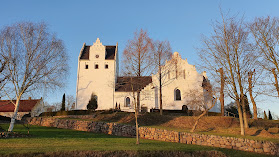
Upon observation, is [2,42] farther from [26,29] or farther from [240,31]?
[240,31]

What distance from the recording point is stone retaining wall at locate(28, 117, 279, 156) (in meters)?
14.0

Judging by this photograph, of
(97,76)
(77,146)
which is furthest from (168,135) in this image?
(97,76)

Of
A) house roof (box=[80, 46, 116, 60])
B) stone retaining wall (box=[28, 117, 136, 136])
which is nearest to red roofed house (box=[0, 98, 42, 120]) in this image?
stone retaining wall (box=[28, 117, 136, 136])

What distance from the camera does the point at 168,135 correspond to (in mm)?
18672

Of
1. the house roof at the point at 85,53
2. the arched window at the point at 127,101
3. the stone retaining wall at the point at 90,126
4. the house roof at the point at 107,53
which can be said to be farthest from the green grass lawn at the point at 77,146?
the house roof at the point at 107,53

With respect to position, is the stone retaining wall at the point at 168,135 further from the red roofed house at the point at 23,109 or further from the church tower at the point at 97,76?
the red roofed house at the point at 23,109

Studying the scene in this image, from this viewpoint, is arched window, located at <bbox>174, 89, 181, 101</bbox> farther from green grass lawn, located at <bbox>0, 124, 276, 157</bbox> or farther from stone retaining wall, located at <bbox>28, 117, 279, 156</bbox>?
green grass lawn, located at <bbox>0, 124, 276, 157</bbox>

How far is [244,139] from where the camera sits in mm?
14570

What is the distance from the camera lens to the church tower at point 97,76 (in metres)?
40.4

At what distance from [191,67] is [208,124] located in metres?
15.1

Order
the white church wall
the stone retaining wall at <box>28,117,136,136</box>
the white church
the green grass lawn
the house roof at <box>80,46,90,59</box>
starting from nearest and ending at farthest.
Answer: the green grass lawn → the stone retaining wall at <box>28,117,136,136</box> → the white church → the white church wall → the house roof at <box>80,46,90,59</box>

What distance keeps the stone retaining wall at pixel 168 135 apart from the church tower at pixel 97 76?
11.0m

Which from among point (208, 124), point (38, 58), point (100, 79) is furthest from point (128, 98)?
point (38, 58)

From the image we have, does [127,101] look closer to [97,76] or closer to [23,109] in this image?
[97,76]
